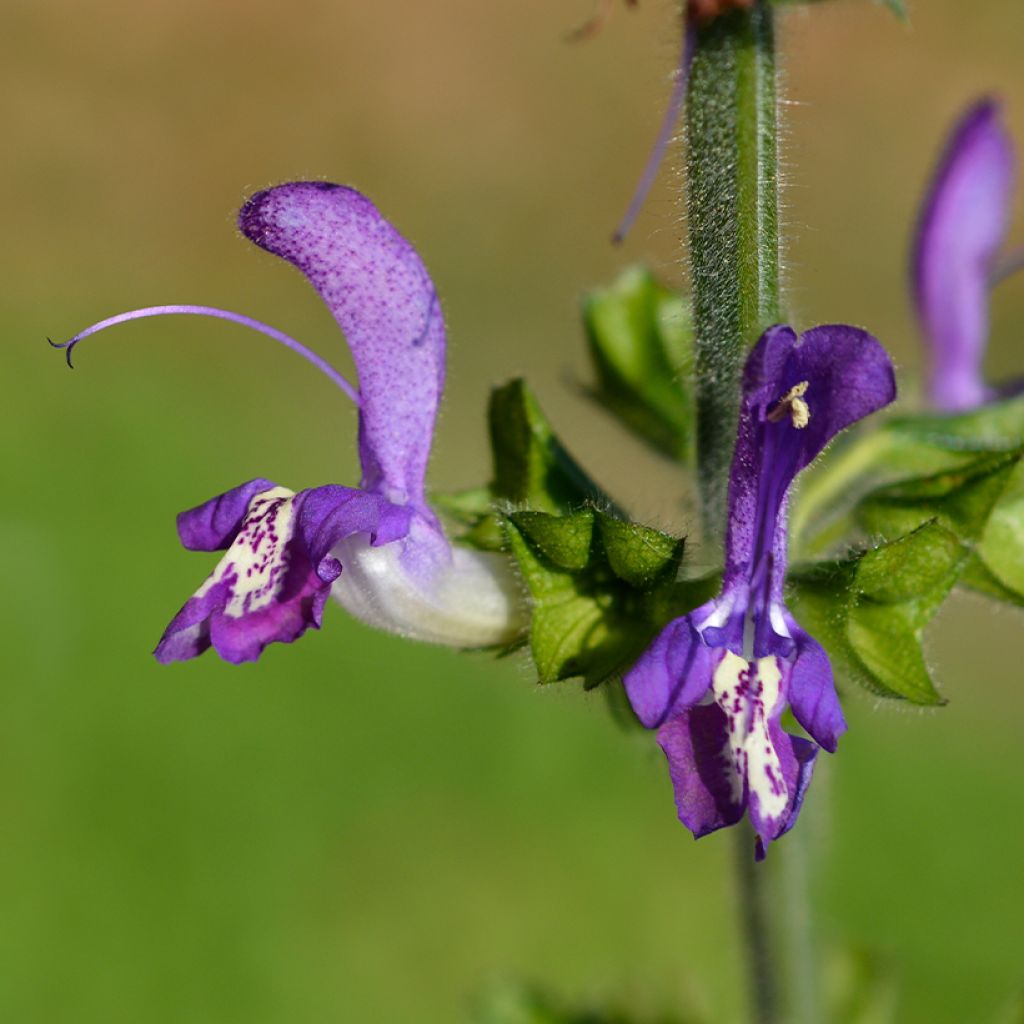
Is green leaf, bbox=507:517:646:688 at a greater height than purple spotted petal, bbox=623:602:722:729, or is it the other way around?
green leaf, bbox=507:517:646:688

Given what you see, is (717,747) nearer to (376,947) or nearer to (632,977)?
(632,977)

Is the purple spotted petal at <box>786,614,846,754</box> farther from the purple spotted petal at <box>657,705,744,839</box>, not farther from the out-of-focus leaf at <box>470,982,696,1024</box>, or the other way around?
the out-of-focus leaf at <box>470,982,696,1024</box>

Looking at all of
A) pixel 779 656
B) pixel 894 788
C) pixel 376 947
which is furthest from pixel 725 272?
pixel 894 788

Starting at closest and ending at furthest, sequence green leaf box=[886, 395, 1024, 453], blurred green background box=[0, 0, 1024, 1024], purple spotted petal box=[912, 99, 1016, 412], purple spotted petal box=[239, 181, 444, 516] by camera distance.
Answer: purple spotted petal box=[239, 181, 444, 516], green leaf box=[886, 395, 1024, 453], purple spotted petal box=[912, 99, 1016, 412], blurred green background box=[0, 0, 1024, 1024]

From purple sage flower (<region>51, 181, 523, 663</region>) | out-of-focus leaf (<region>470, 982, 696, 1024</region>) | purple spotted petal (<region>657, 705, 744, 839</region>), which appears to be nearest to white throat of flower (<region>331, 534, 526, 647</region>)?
purple sage flower (<region>51, 181, 523, 663</region>)

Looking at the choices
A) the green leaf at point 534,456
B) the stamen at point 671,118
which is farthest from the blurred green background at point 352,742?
the green leaf at point 534,456

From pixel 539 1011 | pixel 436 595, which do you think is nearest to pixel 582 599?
pixel 436 595

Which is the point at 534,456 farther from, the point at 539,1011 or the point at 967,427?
the point at 539,1011
